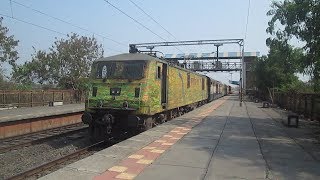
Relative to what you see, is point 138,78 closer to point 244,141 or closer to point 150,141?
point 150,141

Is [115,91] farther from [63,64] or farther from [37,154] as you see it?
[63,64]

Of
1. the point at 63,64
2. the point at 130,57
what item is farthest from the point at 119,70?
the point at 63,64

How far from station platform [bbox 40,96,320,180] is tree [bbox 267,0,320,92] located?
437 cm

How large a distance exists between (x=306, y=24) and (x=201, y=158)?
9776 mm

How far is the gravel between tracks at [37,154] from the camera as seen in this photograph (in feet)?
33.4

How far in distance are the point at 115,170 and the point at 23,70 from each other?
38.0 m

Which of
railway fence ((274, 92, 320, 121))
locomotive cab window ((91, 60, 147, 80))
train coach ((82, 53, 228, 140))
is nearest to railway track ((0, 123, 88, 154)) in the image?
train coach ((82, 53, 228, 140))

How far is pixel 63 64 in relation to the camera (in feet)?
138

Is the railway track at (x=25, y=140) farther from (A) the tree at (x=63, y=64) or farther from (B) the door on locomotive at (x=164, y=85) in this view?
(A) the tree at (x=63, y=64)

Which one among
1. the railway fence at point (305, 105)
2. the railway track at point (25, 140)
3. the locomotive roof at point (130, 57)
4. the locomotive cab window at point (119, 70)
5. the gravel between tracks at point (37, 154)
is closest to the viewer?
the gravel between tracks at point (37, 154)

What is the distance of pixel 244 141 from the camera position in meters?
11.5

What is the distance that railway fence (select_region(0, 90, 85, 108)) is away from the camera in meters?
25.9

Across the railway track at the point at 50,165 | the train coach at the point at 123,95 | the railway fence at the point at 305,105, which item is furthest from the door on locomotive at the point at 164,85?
the railway fence at the point at 305,105

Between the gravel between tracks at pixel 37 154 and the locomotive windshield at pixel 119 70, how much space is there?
8.41 feet
